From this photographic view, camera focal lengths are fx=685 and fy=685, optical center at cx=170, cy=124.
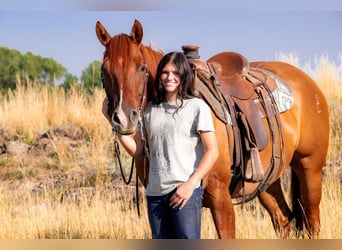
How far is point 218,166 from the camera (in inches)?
188

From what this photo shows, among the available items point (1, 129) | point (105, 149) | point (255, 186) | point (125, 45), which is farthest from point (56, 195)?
point (125, 45)

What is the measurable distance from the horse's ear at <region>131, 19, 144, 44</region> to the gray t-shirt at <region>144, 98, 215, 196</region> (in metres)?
0.70

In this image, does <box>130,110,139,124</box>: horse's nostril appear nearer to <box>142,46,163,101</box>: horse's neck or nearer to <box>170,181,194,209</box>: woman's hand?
<box>142,46,163,101</box>: horse's neck

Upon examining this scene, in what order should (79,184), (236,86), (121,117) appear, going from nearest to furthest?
1. (121,117)
2. (236,86)
3. (79,184)

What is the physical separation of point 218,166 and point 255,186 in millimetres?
754

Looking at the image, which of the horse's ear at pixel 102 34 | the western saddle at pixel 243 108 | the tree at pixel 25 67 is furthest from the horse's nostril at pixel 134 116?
the tree at pixel 25 67

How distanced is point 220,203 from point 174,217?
3.51 feet

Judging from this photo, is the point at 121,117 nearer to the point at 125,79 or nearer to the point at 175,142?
the point at 125,79

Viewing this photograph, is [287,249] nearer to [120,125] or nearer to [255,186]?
[120,125]

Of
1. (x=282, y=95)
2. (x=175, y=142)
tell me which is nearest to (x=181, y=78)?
(x=175, y=142)

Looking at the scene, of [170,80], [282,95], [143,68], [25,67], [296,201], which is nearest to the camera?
[170,80]

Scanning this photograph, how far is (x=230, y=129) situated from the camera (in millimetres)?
4988

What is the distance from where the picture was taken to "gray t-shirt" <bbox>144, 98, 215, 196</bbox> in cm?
373

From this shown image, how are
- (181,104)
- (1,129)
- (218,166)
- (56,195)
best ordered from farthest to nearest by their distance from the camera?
(1,129) → (56,195) → (218,166) → (181,104)
